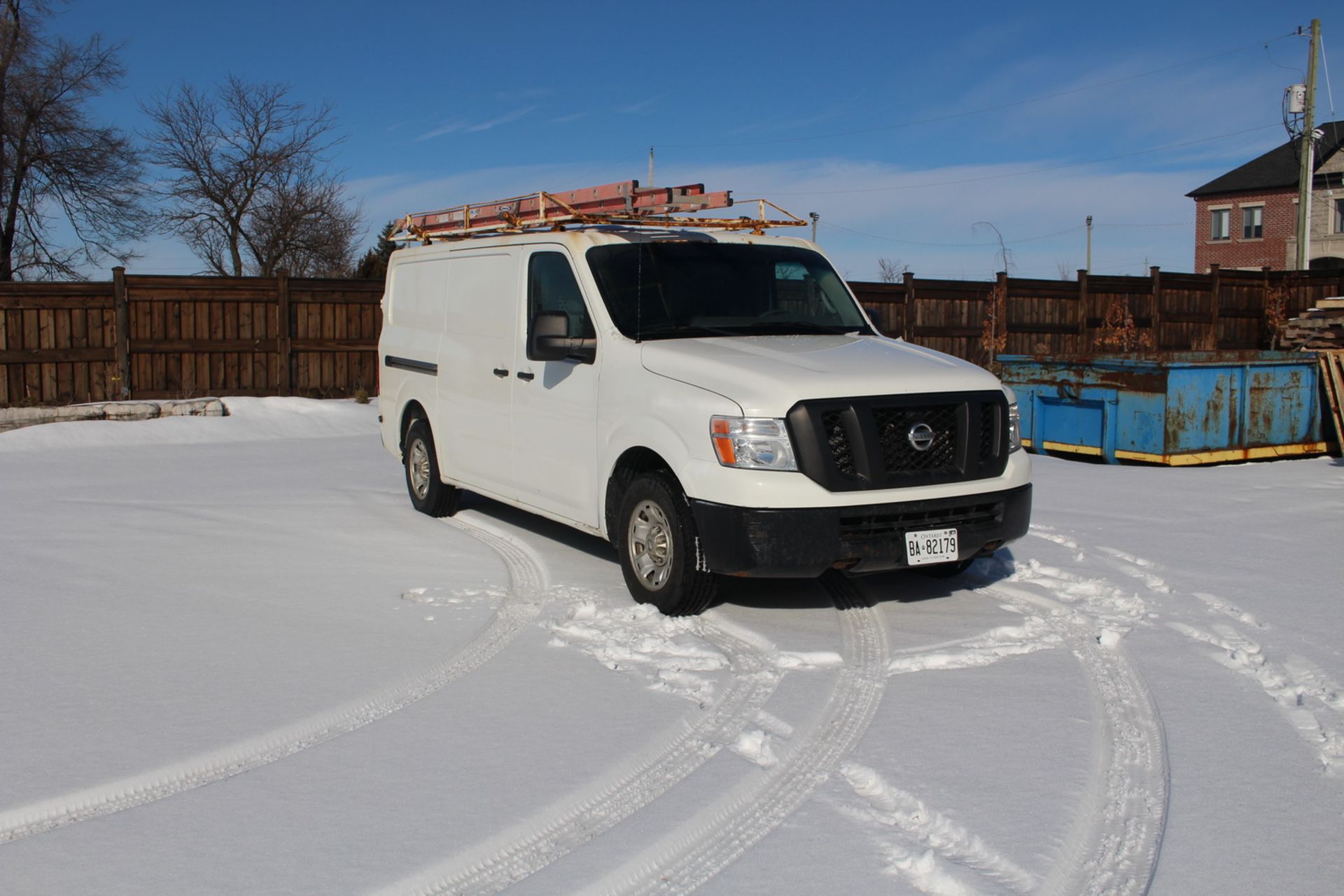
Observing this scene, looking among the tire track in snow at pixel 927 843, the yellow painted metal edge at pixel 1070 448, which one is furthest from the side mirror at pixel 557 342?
the yellow painted metal edge at pixel 1070 448

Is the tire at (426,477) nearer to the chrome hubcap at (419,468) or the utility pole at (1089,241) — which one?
the chrome hubcap at (419,468)

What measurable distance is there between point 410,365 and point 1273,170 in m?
52.4

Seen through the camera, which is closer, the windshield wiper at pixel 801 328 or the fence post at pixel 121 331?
the windshield wiper at pixel 801 328

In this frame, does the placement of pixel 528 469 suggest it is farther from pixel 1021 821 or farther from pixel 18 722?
pixel 1021 821

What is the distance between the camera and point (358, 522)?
9.09 meters

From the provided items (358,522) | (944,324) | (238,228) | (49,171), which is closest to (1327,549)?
→ (358,522)

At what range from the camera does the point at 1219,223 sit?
54.0 meters

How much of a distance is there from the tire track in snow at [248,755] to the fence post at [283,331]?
12.8 metres

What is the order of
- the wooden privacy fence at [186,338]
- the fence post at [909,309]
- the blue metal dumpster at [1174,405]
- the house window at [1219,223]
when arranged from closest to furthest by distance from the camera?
the blue metal dumpster at [1174,405], the wooden privacy fence at [186,338], the fence post at [909,309], the house window at [1219,223]

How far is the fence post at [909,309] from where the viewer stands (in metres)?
21.0

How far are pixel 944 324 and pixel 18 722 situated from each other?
1886 cm

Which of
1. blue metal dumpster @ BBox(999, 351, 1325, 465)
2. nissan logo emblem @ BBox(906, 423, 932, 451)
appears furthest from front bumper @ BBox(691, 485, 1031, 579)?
blue metal dumpster @ BBox(999, 351, 1325, 465)

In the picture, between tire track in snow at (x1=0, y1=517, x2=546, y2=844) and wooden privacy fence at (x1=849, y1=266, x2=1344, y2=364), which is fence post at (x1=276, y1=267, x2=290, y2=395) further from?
tire track in snow at (x1=0, y1=517, x2=546, y2=844)

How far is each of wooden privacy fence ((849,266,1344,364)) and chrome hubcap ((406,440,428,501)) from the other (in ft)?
39.5
